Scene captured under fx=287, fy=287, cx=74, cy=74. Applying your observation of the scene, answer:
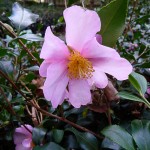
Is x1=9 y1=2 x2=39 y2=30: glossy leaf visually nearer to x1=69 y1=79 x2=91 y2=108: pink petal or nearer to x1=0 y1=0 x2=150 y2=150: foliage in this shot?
x1=0 y1=0 x2=150 y2=150: foliage

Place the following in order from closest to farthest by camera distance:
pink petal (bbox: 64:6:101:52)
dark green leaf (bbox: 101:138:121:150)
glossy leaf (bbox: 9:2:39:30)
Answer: pink petal (bbox: 64:6:101:52)
dark green leaf (bbox: 101:138:121:150)
glossy leaf (bbox: 9:2:39:30)

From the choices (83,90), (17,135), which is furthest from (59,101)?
(17,135)

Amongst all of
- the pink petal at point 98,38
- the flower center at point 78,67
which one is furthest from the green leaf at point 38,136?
the pink petal at point 98,38

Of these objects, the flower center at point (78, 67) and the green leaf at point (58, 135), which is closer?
the flower center at point (78, 67)

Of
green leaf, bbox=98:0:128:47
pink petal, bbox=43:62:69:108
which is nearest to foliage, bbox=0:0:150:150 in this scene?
green leaf, bbox=98:0:128:47

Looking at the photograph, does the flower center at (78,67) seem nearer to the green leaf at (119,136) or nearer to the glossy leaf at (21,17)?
the green leaf at (119,136)
